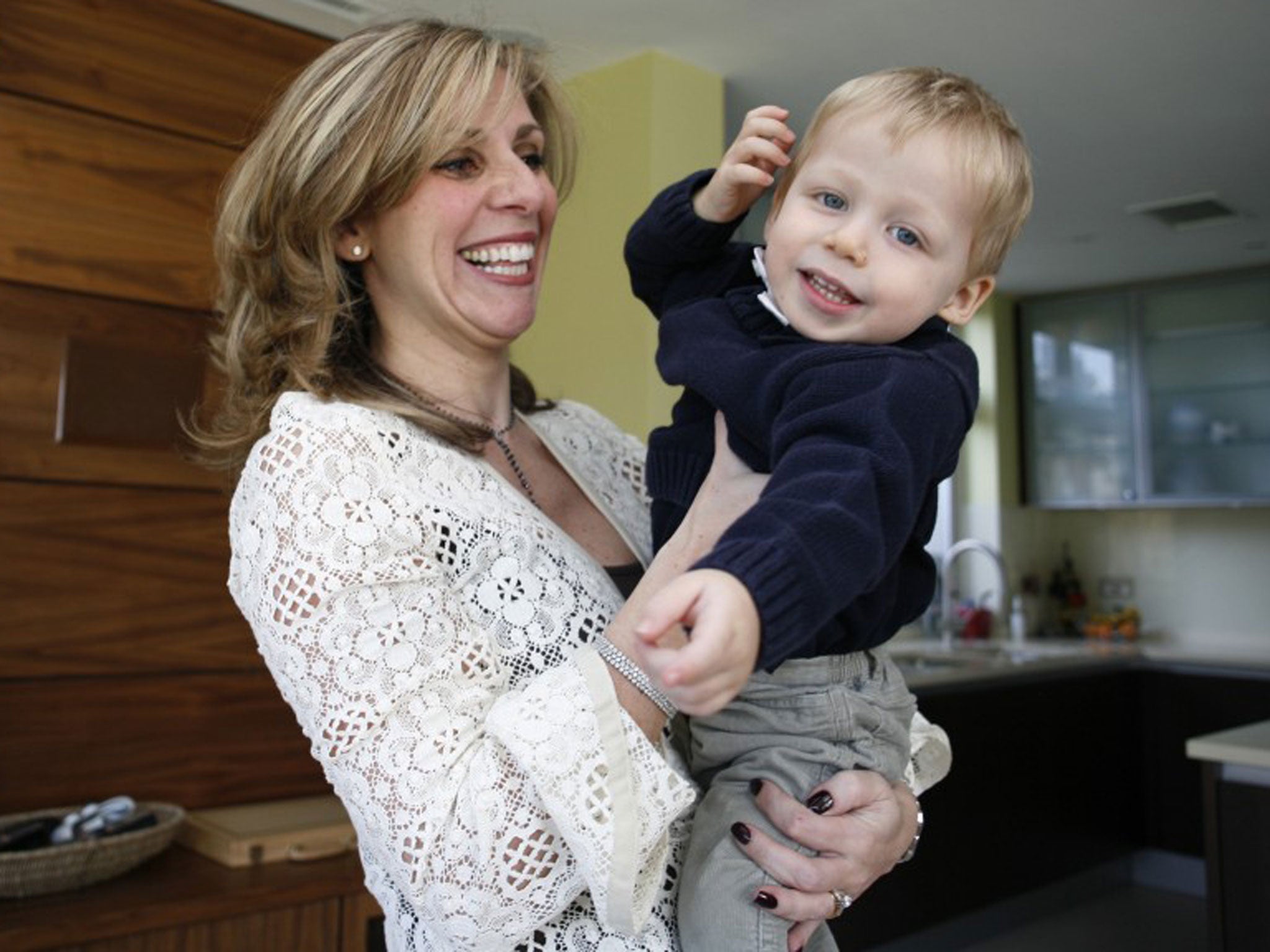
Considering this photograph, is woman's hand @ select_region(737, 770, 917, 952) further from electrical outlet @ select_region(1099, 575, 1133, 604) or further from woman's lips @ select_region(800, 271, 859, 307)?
electrical outlet @ select_region(1099, 575, 1133, 604)

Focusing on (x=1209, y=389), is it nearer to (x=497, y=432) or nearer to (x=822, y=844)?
(x=497, y=432)

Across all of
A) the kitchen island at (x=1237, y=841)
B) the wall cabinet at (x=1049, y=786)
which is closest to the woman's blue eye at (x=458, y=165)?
the kitchen island at (x=1237, y=841)

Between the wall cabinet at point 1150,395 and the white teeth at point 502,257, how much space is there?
489cm

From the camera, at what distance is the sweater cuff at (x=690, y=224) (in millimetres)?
1087

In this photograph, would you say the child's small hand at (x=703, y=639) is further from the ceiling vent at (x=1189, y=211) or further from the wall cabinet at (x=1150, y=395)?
the wall cabinet at (x=1150, y=395)

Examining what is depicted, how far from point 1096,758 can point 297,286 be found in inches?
168

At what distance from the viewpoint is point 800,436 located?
2.64 ft

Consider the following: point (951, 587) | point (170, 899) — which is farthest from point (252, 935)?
point (951, 587)

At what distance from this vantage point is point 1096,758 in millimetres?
4598

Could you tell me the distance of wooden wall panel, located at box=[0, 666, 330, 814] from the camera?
243cm

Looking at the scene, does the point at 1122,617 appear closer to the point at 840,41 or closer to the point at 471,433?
the point at 840,41

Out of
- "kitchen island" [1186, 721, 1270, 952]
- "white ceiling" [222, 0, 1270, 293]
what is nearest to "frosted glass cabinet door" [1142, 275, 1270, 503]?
"white ceiling" [222, 0, 1270, 293]

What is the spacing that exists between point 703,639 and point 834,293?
42cm

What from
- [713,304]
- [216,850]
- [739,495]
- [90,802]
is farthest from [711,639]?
[90,802]
